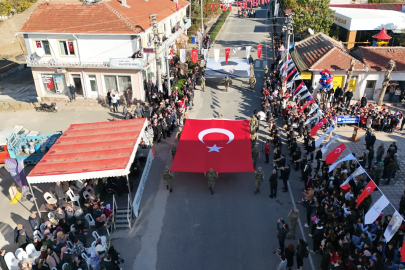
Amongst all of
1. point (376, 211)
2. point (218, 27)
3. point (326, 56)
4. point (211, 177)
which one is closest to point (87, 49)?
point (211, 177)

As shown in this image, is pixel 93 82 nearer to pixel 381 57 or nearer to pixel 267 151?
pixel 267 151

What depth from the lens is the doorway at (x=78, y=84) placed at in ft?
86.0

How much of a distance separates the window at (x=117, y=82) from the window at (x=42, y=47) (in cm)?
505

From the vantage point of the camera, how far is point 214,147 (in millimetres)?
16391

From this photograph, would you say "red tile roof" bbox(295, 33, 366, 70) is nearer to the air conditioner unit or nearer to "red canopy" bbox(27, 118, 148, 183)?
"red canopy" bbox(27, 118, 148, 183)

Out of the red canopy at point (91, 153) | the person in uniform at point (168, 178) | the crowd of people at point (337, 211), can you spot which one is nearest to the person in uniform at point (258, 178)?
the crowd of people at point (337, 211)

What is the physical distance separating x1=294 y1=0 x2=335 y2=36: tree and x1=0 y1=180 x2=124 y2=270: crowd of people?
1069 inches

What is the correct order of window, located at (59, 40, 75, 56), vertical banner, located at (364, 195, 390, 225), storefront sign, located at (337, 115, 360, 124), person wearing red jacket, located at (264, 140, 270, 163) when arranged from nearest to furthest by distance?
vertical banner, located at (364, 195, 390, 225)
person wearing red jacket, located at (264, 140, 270, 163)
storefront sign, located at (337, 115, 360, 124)
window, located at (59, 40, 75, 56)

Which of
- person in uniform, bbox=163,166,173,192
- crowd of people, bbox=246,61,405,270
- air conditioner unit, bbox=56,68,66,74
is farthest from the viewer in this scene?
air conditioner unit, bbox=56,68,66,74

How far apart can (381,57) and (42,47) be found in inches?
1041

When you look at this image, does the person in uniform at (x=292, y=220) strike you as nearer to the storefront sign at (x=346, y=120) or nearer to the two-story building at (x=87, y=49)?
the storefront sign at (x=346, y=120)

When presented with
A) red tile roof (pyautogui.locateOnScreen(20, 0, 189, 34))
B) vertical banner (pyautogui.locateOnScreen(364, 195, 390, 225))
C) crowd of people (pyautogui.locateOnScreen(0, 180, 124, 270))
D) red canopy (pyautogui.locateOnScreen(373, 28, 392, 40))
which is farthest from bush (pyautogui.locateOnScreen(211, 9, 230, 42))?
vertical banner (pyautogui.locateOnScreen(364, 195, 390, 225))

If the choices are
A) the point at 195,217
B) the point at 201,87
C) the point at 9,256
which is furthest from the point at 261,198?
the point at 201,87

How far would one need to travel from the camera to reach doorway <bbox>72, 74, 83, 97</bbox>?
1032 inches
